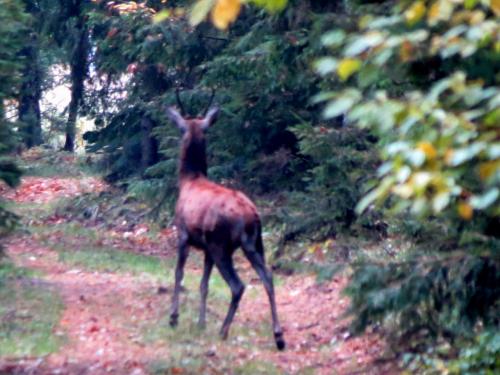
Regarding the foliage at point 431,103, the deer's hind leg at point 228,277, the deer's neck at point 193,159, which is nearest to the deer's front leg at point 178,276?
the deer's hind leg at point 228,277

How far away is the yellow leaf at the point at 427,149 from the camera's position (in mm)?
3389

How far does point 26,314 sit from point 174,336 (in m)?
1.90

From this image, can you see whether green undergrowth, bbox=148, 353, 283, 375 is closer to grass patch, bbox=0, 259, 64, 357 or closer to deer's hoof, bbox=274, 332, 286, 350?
deer's hoof, bbox=274, 332, 286, 350

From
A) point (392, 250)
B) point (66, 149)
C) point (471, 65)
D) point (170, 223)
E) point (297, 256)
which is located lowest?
point (66, 149)

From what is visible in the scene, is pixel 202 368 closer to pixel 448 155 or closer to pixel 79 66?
Answer: pixel 448 155

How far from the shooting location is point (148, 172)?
19234mm

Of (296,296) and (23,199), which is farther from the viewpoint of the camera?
(23,199)

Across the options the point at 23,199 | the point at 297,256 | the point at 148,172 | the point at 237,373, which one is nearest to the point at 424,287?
the point at 237,373

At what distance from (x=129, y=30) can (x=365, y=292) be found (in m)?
12.1

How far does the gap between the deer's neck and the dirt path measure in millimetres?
1753

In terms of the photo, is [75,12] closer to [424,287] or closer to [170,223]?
[170,223]

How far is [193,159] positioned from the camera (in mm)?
12766

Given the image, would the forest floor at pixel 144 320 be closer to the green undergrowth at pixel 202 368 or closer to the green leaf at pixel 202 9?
the green undergrowth at pixel 202 368

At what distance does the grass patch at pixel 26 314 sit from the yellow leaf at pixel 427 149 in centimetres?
732
